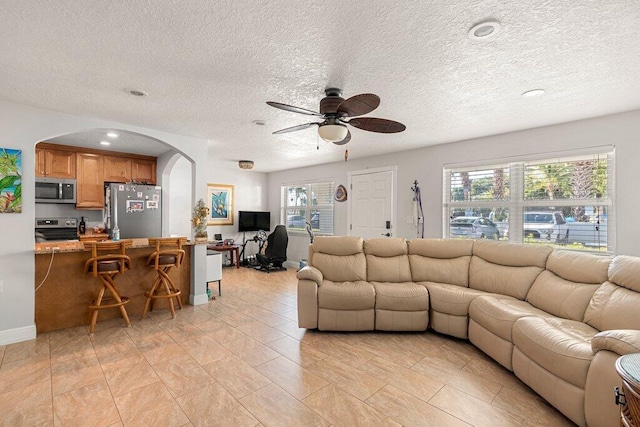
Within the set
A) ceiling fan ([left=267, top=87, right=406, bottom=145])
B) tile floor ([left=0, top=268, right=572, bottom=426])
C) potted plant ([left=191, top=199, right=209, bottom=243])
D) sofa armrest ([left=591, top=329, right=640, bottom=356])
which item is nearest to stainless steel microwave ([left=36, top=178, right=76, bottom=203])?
potted plant ([left=191, top=199, right=209, bottom=243])

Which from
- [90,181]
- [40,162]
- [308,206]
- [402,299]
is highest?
[40,162]

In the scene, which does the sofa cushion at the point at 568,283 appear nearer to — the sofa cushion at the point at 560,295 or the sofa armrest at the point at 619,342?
the sofa cushion at the point at 560,295

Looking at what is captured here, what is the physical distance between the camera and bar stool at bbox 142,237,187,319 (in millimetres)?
3723

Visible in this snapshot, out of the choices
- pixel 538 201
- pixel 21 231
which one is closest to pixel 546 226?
pixel 538 201

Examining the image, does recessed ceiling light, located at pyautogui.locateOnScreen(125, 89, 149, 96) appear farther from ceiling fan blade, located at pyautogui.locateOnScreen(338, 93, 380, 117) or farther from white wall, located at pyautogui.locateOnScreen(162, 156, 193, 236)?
white wall, located at pyautogui.locateOnScreen(162, 156, 193, 236)

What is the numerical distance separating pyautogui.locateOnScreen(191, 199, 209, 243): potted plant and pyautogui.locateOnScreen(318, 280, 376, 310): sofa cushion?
207cm

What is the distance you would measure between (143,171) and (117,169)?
1.34 feet

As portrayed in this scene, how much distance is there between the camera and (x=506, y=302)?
2.90 m

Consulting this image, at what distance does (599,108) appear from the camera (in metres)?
3.09

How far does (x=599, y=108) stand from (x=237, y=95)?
370 cm

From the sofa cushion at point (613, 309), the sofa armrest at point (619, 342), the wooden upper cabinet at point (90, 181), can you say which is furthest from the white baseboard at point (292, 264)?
the sofa armrest at point (619, 342)

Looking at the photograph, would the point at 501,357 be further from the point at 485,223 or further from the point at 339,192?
the point at 339,192

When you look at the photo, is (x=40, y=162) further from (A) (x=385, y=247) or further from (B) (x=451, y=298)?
(B) (x=451, y=298)

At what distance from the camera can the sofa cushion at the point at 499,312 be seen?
8.34 ft
